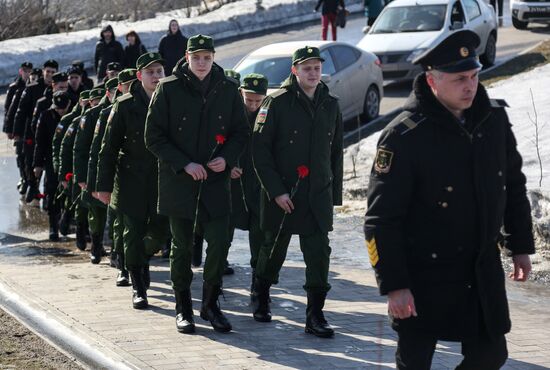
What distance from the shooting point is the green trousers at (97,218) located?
11217mm

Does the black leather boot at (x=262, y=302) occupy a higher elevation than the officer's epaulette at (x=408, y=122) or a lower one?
lower

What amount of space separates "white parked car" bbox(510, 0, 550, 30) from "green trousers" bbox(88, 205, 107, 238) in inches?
743

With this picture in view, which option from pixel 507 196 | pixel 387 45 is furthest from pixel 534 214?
pixel 387 45

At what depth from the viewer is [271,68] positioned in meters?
17.6

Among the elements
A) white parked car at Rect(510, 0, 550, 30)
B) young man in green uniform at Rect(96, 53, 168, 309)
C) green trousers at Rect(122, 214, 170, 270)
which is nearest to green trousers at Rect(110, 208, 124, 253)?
green trousers at Rect(122, 214, 170, 270)

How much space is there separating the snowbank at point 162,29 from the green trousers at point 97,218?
16015 mm

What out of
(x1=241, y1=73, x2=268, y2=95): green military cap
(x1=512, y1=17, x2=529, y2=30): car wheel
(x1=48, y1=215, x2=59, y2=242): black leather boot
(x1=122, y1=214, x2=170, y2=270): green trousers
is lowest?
(x1=512, y1=17, x2=529, y2=30): car wheel

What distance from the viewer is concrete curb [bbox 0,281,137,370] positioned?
743 centimetres

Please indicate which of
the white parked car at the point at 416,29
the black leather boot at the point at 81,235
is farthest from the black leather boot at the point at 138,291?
the white parked car at the point at 416,29

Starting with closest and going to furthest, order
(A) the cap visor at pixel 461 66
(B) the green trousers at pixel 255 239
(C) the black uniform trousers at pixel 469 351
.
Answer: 1. (A) the cap visor at pixel 461 66
2. (C) the black uniform trousers at pixel 469 351
3. (B) the green trousers at pixel 255 239

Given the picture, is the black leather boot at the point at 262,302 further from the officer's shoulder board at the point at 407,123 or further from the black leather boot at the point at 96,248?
the officer's shoulder board at the point at 407,123

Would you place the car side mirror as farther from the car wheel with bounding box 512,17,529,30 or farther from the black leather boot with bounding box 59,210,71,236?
the black leather boot with bounding box 59,210,71,236

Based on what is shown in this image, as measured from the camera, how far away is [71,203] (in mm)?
12352

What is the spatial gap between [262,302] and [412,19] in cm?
1513
